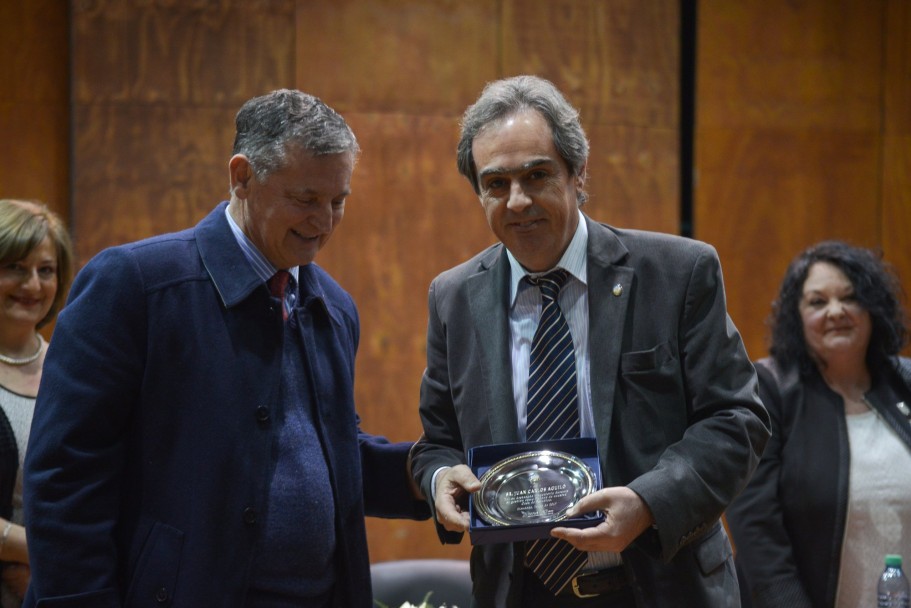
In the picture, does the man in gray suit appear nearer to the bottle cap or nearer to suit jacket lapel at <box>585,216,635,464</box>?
suit jacket lapel at <box>585,216,635,464</box>

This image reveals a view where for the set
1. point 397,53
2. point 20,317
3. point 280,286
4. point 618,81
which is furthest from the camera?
point 618,81

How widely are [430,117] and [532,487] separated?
117 inches

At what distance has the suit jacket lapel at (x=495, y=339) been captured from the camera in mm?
2141

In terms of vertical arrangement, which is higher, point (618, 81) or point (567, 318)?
point (618, 81)

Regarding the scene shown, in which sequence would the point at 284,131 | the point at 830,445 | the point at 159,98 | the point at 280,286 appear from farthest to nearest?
the point at 159,98 < the point at 830,445 < the point at 280,286 < the point at 284,131

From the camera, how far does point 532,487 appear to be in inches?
78.5

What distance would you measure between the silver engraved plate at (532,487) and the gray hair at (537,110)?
0.60 m

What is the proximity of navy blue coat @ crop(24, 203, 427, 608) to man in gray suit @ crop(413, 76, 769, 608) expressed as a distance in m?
0.41

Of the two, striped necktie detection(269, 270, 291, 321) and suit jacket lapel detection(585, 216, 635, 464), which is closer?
suit jacket lapel detection(585, 216, 635, 464)

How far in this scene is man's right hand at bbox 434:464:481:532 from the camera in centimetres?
202

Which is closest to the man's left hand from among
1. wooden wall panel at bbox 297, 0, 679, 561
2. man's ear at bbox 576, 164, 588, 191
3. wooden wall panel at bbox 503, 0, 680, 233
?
man's ear at bbox 576, 164, 588, 191

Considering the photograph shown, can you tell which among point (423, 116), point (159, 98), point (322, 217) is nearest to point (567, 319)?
point (322, 217)

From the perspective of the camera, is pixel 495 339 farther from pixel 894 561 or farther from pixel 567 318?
pixel 894 561

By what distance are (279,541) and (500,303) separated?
2.18 ft
